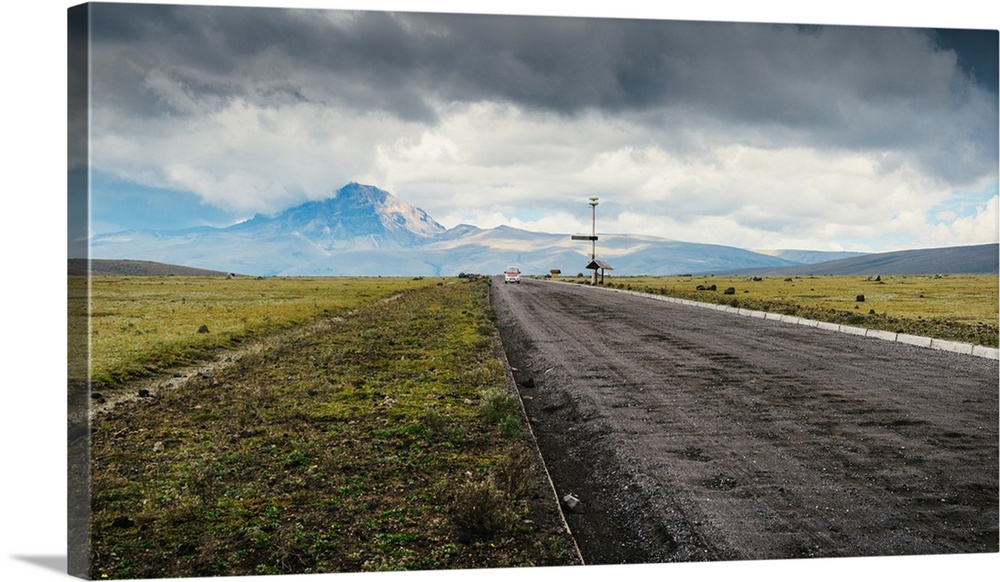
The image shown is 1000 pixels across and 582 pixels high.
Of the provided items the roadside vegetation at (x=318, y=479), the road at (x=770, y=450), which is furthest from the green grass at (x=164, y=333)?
the road at (x=770, y=450)

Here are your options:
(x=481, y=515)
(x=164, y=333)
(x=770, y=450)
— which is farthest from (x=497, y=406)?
(x=164, y=333)

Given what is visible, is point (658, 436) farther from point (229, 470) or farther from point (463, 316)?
point (463, 316)

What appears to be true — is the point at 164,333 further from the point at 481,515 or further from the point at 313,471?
the point at 481,515

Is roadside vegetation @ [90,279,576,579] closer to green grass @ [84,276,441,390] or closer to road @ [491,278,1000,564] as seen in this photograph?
road @ [491,278,1000,564]

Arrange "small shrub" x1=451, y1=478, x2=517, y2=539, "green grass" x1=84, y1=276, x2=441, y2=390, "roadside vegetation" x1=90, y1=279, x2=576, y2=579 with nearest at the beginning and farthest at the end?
"roadside vegetation" x1=90, y1=279, x2=576, y2=579
"small shrub" x1=451, y1=478, x2=517, y2=539
"green grass" x1=84, y1=276, x2=441, y2=390

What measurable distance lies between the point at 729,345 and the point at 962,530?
44.9ft

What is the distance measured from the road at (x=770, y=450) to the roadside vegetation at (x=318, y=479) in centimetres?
95

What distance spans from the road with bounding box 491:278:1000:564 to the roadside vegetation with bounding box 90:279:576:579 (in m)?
0.95

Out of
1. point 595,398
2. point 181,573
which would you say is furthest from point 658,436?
point 181,573

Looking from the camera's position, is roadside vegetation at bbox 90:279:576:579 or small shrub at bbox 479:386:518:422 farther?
small shrub at bbox 479:386:518:422

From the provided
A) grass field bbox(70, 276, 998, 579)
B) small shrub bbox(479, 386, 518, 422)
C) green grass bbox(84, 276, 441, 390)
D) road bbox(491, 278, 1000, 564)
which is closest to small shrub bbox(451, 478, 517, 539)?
grass field bbox(70, 276, 998, 579)

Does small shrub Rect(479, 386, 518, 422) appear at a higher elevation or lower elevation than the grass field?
higher

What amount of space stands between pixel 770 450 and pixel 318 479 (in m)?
5.89

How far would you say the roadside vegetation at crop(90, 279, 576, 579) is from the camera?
6.30 meters
